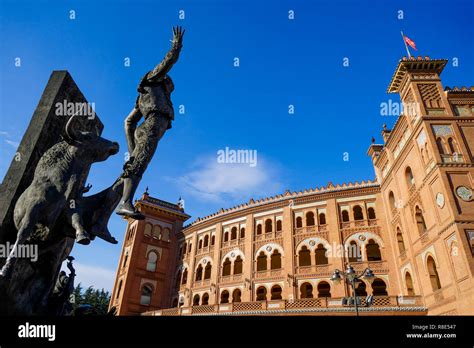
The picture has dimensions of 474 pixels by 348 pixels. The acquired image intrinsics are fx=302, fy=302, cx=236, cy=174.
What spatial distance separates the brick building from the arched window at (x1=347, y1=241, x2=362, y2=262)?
82mm

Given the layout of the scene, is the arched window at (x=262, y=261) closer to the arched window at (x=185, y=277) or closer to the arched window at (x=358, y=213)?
the arched window at (x=358, y=213)

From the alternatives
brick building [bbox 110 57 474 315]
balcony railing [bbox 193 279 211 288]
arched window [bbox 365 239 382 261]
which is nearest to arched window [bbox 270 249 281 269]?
brick building [bbox 110 57 474 315]

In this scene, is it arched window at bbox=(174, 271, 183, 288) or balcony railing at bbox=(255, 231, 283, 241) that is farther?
arched window at bbox=(174, 271, 183, 288)

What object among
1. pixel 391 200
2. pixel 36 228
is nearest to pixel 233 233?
pixel 391 200

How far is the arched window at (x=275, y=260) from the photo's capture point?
26342 millimetres

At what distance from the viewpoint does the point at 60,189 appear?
3.05 metres

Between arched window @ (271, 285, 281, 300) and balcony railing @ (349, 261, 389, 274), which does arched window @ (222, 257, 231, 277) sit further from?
balcony railing @ (349, 261, 389, 274)

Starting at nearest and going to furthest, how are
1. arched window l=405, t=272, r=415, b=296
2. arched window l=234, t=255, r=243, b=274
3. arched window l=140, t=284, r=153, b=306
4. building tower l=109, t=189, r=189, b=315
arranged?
arched window l=405, t=272, r=415, b=296 → arched window l=234, t=255, r=243, b=274 → building tower l=109, t=189, r=189, b=315 → arched window l=140, t=284, r=153, b=306

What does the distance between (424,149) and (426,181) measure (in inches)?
83.5

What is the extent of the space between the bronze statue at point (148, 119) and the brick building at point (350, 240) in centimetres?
1472

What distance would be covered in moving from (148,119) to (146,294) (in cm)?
3033

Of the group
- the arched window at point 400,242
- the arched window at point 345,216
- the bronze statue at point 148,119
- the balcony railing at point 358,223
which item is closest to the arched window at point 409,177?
the arched window at point 400,242

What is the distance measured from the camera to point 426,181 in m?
18.7

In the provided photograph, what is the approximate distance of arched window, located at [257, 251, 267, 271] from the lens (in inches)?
1056
